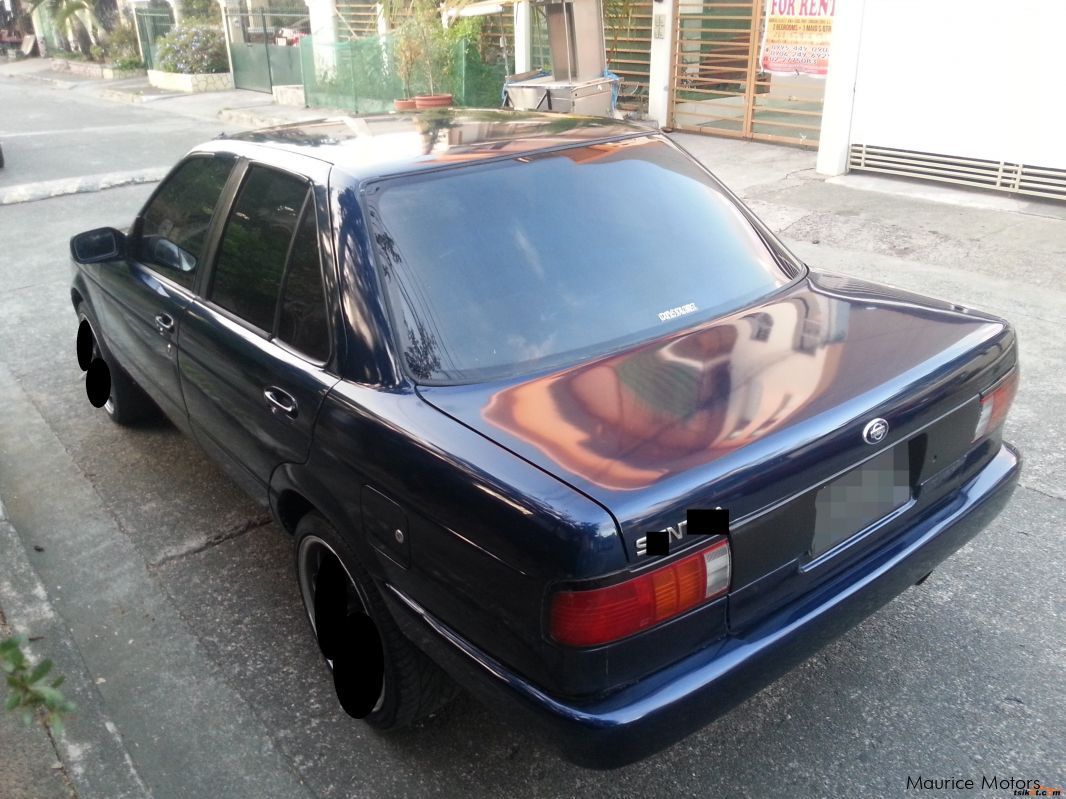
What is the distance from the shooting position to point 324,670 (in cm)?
316

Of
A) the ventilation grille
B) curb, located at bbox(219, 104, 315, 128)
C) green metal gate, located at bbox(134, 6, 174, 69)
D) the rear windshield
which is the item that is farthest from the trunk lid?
green metal gate, located at bbox(134, 6, 174, 69)

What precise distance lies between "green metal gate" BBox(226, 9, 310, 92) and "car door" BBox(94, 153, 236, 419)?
1553cm

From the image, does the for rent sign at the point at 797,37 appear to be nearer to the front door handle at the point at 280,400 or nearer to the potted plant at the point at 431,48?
the potted plant at the point at 431,48

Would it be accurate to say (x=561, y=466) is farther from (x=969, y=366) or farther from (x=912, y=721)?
(x=912, y=721)

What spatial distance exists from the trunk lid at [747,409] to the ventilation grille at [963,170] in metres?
6.81

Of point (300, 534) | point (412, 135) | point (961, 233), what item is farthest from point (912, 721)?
Result: point (961, 233)

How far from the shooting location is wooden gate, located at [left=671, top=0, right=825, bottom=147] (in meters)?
11.5

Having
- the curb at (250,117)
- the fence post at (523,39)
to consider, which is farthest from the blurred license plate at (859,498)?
the curb at (250,117)

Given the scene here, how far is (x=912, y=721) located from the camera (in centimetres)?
280

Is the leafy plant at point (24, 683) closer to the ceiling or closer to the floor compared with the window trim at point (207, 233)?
closer to the floor

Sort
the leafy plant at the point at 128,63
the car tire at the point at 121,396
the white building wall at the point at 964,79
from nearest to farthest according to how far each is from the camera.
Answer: the car tire at the point at 121,396
the white building wall at the point at 964,79
the leafy plant at the point at 128,63

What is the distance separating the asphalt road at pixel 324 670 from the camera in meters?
2.68

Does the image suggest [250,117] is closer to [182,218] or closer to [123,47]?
[123,47]

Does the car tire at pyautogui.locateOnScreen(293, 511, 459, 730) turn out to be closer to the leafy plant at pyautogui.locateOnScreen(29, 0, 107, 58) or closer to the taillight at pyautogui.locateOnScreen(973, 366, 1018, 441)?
the taillight at pyautogui.locateOnScreen(973, 366, 1018, 441)
